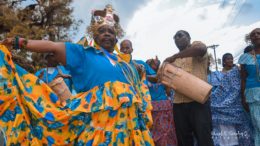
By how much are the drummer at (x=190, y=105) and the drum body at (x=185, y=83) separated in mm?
153

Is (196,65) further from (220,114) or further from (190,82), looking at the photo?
(220,114)

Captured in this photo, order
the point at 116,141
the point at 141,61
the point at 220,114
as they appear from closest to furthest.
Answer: the point at 116,141
the point at 141,61
the point at 220,114

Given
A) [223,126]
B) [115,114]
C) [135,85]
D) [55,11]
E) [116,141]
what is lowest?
[223,126]

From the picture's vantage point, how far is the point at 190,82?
445cm

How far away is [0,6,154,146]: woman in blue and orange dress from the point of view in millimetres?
2904

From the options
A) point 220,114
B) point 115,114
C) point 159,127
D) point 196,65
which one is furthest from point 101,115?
point 220,114

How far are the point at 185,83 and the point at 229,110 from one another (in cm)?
151

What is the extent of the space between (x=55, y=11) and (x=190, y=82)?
1744 cm

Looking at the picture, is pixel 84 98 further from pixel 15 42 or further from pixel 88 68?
pixel 15 42

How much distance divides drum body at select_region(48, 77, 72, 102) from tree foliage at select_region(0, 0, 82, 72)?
1349 cm

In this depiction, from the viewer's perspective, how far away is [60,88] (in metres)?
4.37

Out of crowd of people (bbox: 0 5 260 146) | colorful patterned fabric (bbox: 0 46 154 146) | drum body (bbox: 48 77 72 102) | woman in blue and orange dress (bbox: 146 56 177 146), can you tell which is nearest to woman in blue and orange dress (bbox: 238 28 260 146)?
woman in blue and orange dress (bbox: 146 56 177 146)

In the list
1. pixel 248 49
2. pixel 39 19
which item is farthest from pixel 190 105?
pixel 39 19

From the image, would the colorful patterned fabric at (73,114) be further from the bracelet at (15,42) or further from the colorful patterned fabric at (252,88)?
the colorful patterned fabric at (252,88)
